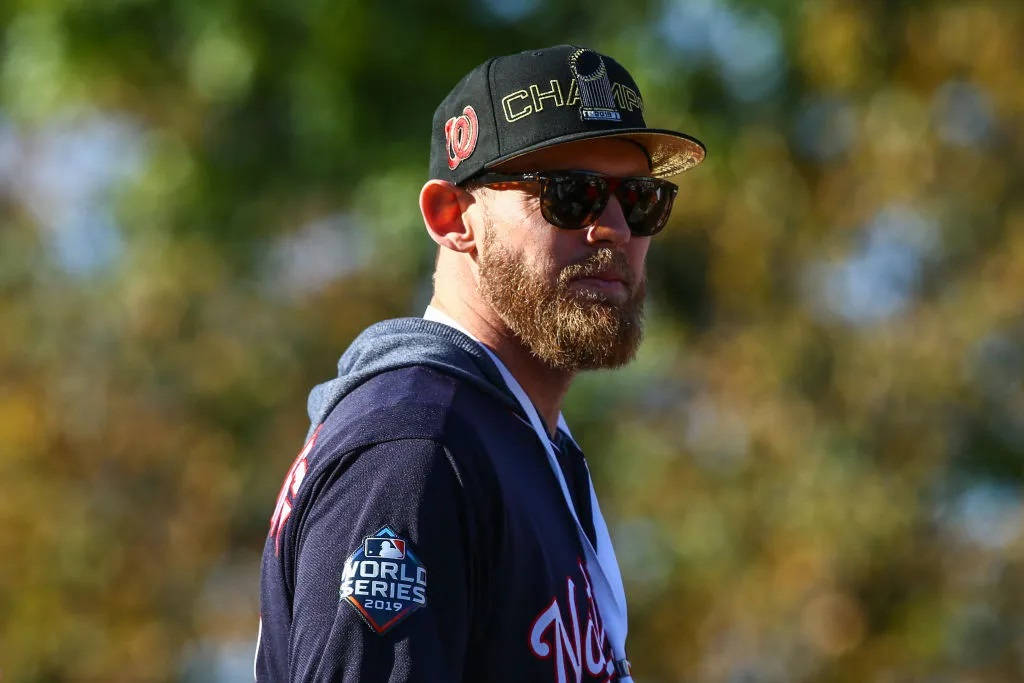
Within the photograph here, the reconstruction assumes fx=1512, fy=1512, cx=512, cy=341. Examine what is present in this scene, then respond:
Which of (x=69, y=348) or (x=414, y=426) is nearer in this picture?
(x=414, y=426)

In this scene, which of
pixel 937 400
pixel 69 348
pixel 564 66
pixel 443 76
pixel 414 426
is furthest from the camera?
pixel 69 348

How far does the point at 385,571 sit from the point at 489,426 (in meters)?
0.41

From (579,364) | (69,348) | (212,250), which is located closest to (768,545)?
(212,250)

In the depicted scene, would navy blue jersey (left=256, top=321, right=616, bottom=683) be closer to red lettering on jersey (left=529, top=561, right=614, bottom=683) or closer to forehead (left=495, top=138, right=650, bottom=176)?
red lettering on jersey (left=529, top=561, right=614, bottom=683)

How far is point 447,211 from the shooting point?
9.91 ft

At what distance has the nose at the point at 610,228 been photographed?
2.93 meters

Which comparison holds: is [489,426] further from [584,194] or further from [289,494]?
[584,194]

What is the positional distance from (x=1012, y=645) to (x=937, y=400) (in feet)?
6.24

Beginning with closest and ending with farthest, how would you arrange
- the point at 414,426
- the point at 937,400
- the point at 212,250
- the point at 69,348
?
the point at 414,426
the point at 937,400
the point at 212,250
the point at 69,348

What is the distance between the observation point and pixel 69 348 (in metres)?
13.8

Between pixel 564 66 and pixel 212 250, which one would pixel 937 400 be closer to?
pixel 212 250

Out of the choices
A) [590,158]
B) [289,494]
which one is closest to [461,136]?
[590,158]

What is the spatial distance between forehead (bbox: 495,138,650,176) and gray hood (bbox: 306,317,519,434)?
364 millimetres

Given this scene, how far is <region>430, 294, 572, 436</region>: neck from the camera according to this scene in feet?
9.63
